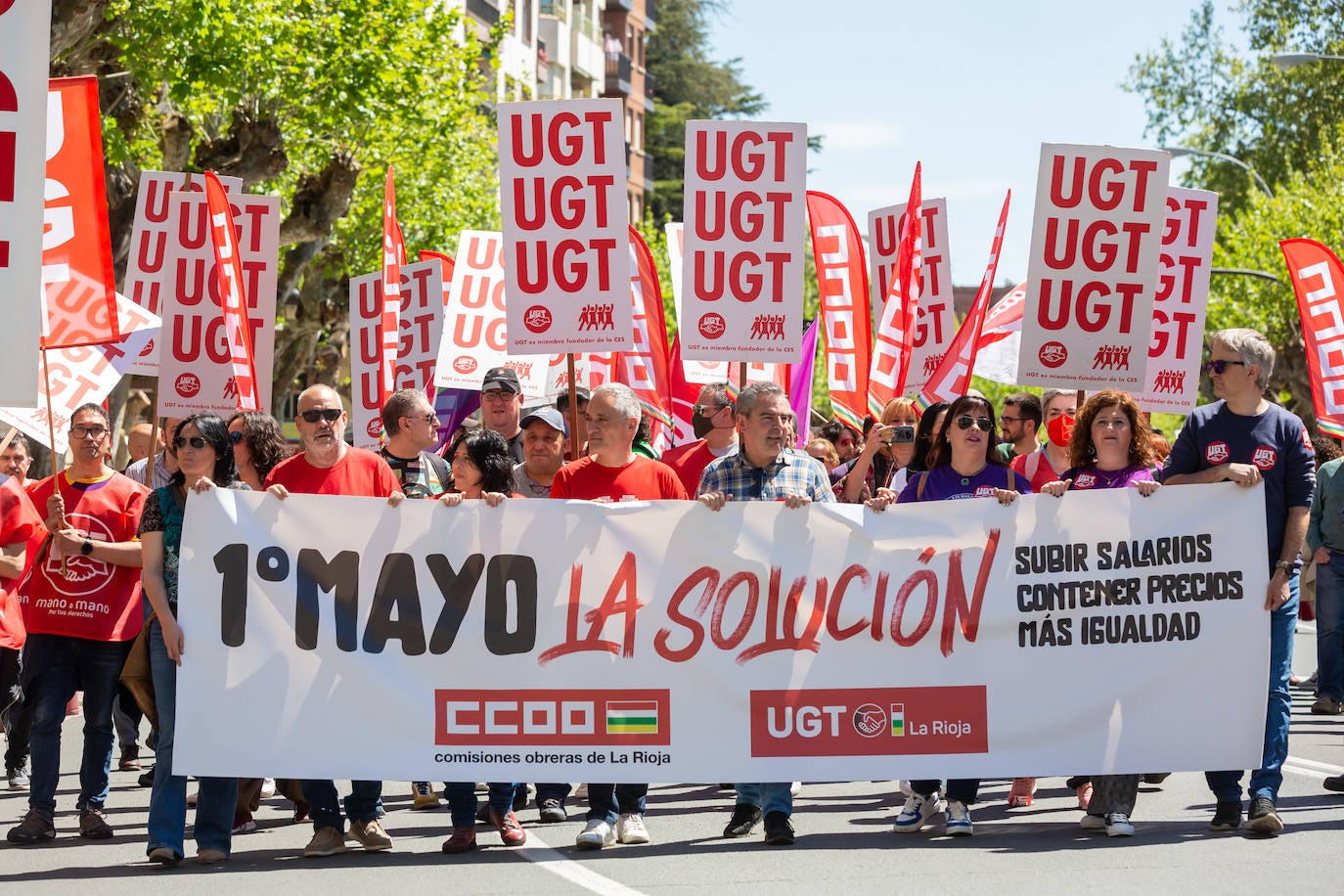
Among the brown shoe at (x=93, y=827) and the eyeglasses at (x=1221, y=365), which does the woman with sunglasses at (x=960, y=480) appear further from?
the brown shoe at (x=93, y=827)

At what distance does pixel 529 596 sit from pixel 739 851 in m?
1.35

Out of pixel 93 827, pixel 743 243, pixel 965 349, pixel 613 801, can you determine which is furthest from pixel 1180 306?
pixel 93 827

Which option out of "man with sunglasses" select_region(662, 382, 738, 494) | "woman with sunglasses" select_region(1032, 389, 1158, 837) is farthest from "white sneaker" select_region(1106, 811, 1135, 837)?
"man with sunglasses" select_region(662, 382, 738, 494)

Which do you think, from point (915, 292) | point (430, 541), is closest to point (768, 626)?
point (430, 541)

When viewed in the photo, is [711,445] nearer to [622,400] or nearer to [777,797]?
[622,400]

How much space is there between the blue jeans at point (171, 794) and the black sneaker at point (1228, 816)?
158 inches

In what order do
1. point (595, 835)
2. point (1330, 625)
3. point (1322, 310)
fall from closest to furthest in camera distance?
point (595, 835) → point (1330, 625) → point (1322, 310)

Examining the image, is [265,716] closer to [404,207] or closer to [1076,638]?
[1076,638]

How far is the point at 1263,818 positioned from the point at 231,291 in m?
6.42

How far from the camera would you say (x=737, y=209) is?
37.1 ft

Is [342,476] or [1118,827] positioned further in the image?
[342,476]

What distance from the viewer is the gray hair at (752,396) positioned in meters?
8.39

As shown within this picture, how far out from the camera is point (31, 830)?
8508mm

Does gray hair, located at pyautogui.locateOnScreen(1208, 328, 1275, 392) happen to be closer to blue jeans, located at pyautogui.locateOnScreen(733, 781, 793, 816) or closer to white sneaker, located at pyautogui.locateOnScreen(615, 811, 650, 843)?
blue jeans, located at pyautogui.locateOnScreen(733, 781, 793, 816)
